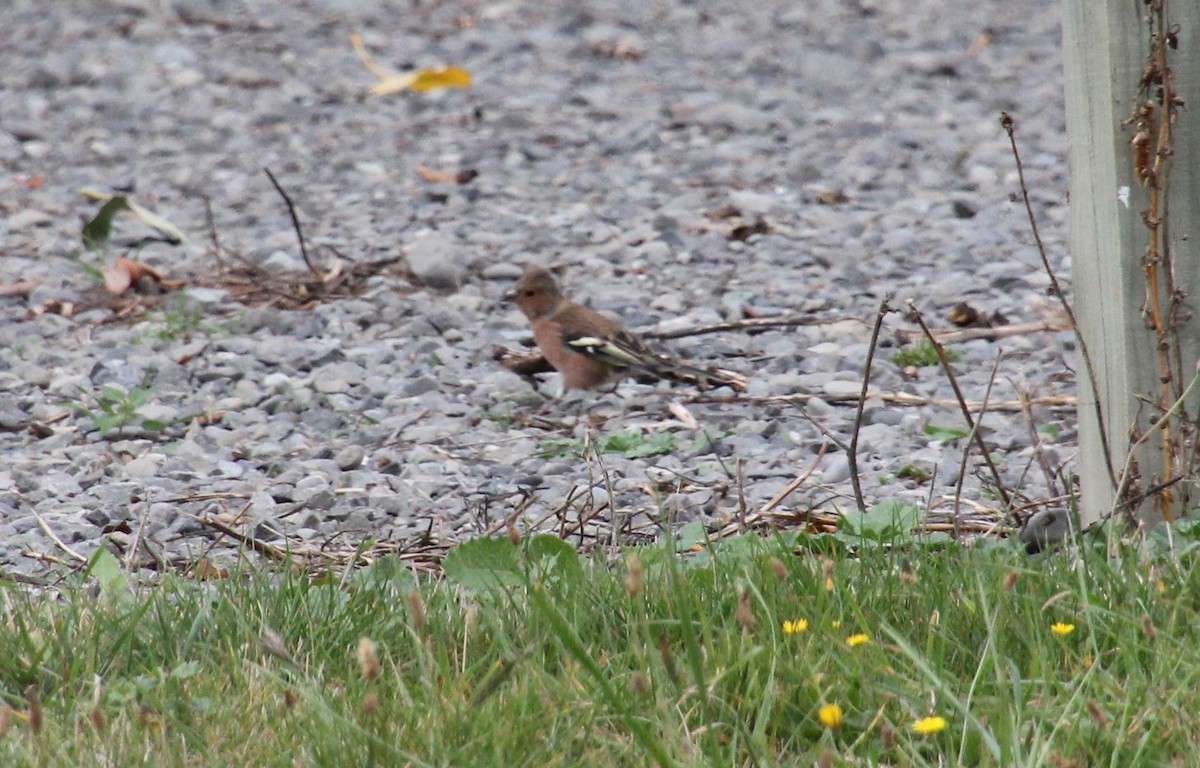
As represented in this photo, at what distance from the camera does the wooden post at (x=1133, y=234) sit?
11.2 ft

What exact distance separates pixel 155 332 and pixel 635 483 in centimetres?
246

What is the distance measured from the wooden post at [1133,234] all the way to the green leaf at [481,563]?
1.34m

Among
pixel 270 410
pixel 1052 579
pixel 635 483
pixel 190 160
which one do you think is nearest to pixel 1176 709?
pixel 1052 579

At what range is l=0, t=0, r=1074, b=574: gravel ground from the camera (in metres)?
4.61

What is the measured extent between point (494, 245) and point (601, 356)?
203 cm

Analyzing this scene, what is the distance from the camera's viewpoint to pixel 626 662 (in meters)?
2.97

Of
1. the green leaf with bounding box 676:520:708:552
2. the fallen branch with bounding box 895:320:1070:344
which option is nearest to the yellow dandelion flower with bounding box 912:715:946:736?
the green leaf with bounding box 676:520:708:552

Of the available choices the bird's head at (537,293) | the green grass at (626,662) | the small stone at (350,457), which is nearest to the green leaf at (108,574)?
the green grass at (626,662)

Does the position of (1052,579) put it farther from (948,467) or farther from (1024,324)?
(1024,324)

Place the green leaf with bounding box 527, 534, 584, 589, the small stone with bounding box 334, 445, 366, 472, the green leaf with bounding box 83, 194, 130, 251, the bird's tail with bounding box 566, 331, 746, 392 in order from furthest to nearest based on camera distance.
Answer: the green leaf with bounding box 83, 194, 130, 251, the bird's tail with bounding box 566, 331, 746, 392, the small stone with bounding box 334, 445, 366, 472, the green leaf with bounding box 527, 534, 584, 589

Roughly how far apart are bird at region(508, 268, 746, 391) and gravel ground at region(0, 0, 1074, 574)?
0.11 meters

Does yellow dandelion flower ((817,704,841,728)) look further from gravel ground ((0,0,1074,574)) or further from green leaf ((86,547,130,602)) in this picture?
green leaf ((86,547,130,602))

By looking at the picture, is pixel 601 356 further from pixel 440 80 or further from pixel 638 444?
pixel 440 80

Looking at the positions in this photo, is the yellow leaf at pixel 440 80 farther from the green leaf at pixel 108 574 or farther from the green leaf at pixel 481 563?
the green leaf at pixel 481 563
